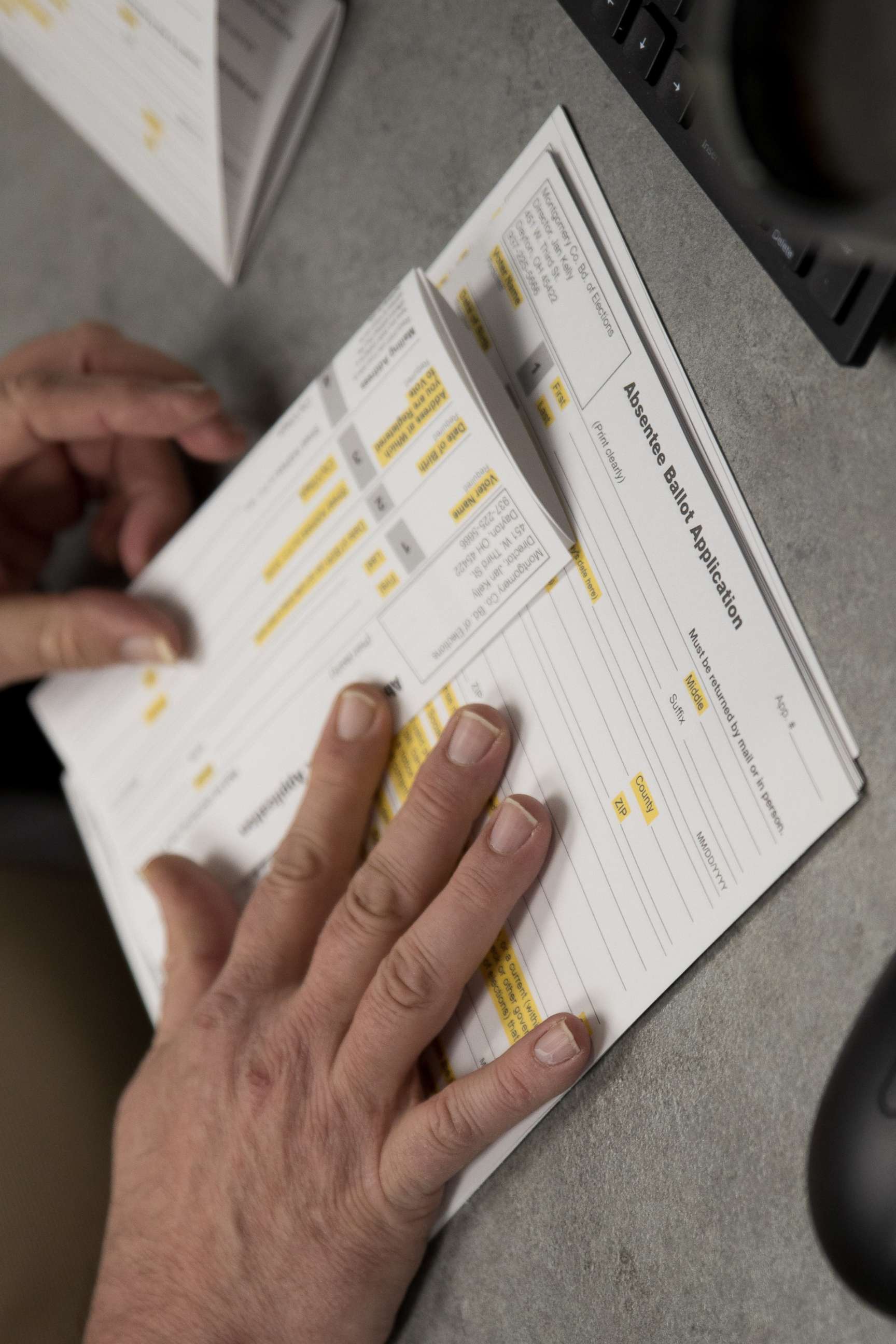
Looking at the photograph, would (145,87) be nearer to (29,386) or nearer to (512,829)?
(29,386)

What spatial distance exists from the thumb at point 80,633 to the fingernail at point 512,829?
269mm

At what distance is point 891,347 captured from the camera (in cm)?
37

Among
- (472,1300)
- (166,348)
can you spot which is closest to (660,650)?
(472,1300)

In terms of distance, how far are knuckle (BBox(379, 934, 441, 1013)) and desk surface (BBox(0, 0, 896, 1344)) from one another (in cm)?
8

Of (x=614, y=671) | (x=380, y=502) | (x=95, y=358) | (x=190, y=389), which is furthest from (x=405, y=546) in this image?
(x=95, y=358)

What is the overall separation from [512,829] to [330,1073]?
0.56 feet

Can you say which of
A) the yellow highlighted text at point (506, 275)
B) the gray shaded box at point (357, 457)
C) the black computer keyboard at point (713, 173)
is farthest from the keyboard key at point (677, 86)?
the gray shaded box at point (357, 457)

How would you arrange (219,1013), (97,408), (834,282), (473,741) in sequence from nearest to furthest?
(834,282) < (473,741) < (219,1013) < (97,408)

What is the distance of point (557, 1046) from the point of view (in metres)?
0.43

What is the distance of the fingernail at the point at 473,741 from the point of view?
18.3 inches

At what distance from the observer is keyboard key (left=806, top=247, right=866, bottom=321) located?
0.36 metres

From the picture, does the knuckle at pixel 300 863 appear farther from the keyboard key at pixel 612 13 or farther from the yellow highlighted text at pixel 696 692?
the keyboard key at pixel 612 13

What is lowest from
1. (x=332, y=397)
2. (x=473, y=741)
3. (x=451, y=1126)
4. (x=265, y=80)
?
(x=451, y=1126)

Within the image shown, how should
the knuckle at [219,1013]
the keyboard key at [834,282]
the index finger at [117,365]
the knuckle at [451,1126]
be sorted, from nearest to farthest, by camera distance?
the keyboard key at [834,282]
the knuckle at [451,1126]
the knuckle at [219,1013]
the index finger at [117,365]
